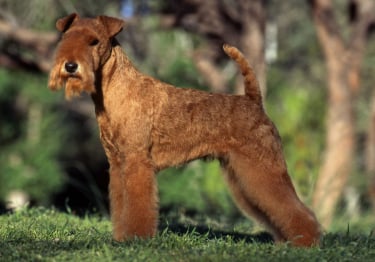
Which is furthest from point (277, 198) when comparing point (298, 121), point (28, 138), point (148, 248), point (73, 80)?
point (28, 138)

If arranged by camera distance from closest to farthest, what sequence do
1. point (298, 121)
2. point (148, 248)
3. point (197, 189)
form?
point (148, 248) → point (197, 189) → point (298, 121)

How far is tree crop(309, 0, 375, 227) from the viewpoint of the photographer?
13016 millimetres

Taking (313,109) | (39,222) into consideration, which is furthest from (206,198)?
(39,222)

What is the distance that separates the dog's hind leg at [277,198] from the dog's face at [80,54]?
1.28 meters

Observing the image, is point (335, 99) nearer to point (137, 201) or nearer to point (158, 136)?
point (158, 136)

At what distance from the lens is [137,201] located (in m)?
5.20

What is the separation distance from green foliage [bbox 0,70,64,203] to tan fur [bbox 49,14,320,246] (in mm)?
15847

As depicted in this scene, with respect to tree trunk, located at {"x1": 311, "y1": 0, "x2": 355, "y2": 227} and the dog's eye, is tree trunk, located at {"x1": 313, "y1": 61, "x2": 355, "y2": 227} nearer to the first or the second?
tree trunk, located at {"x1": 311, "y1": 0, "x2": 355, "y2": 227}

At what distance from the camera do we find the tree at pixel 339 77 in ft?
42.7

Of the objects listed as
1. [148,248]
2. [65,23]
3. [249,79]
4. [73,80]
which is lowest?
[148,248]

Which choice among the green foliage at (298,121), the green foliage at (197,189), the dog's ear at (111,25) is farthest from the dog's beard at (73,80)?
the green foliage at (197,189)

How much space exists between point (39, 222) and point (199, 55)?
28.9 feet

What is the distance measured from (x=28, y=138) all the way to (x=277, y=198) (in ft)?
62.0

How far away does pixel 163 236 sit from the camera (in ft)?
17.4
